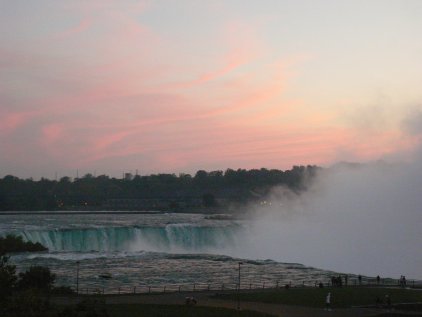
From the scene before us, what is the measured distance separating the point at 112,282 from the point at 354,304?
21.4 m

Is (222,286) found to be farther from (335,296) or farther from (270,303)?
Result: (335,296)

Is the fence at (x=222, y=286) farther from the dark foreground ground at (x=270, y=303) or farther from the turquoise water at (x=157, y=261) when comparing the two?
the dark foreground ground at (x=270, y=303)

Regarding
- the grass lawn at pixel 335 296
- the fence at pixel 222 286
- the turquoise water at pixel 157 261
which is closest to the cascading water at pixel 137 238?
the turquoise water at pixel 157 261

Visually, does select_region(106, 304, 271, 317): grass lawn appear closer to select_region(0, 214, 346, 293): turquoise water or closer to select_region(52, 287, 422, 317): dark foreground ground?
select_region(52, 287, 422, 317): dark foreground ground

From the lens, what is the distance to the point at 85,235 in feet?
290

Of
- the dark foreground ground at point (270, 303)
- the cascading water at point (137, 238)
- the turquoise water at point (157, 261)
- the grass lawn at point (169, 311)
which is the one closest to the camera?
the grass lawn at point (169, 311)

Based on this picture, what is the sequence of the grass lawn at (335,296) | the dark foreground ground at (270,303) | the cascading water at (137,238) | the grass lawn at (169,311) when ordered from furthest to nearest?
the cascading water at (137,238), the grass lawn at (335,296), the dark foreground ground at (270,303), the grass lawn at (169,311)

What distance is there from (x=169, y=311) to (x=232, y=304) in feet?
16.0

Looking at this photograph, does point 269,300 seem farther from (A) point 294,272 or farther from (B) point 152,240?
(B) point 152,240

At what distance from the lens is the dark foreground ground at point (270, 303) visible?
33.2m

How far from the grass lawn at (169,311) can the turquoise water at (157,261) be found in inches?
496

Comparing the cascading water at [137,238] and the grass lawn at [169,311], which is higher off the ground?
the cascading water at [137,238]

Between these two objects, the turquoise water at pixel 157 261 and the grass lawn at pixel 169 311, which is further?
the turquoise water at pixel 157 261

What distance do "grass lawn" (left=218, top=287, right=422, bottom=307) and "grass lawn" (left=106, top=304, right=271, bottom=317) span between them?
5347 millimetres
